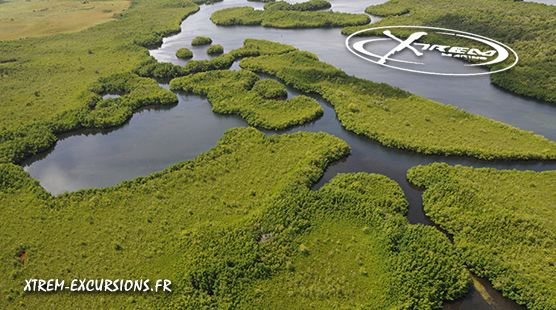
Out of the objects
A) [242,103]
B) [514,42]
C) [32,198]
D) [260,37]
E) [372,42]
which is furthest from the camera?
[260,37]

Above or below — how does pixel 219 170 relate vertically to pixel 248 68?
below

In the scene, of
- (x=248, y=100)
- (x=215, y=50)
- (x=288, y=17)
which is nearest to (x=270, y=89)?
(x=248, y=100)

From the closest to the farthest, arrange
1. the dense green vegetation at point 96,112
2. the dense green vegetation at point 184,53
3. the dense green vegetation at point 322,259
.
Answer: the dense green vegetation at point 322,259
the dense green vegetation at point 96,112
the dense green vegetation at point 184,53

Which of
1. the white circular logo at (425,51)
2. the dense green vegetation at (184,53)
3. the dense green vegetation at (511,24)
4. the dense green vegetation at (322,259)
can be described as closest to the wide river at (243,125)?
the dense green vegetation at (322,259)

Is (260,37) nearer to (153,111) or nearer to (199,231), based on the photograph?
(153,111)

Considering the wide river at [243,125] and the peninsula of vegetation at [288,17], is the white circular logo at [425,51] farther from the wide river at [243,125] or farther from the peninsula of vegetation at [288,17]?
the peninsula of vegetation at [288,17]

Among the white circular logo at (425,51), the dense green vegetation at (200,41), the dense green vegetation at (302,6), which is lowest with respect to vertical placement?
the dense green vegetation at (200,41)

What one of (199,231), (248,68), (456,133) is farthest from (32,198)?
→ (456,133)

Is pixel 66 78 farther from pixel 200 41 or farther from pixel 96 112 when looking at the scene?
pixel 200 41
